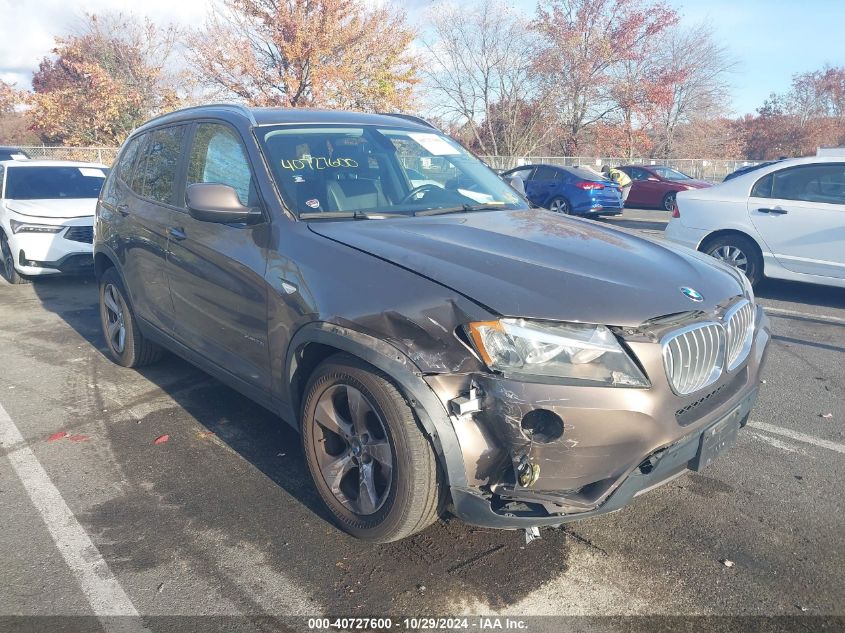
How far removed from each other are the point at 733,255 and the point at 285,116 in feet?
19.5

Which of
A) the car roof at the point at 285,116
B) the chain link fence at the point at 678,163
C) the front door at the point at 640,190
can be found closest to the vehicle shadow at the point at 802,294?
the car roof at the point at 285,116

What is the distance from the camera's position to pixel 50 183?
9.23 metres

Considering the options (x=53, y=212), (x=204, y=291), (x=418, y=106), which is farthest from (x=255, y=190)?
(x=418, y=106)

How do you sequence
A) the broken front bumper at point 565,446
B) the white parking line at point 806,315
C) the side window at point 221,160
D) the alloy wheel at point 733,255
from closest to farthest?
the broken front bumper at point 565,446
the side window at point 221,160
the white parking line at point 806,315
the alloy wheel at point 733,255

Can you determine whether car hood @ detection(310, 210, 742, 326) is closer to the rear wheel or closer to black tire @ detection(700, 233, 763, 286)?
black tire @ detection(700, 233, 763, 286)

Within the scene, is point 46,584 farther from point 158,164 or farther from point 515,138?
point 515,138

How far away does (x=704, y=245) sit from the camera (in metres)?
7.98

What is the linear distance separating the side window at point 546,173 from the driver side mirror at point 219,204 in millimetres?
14375

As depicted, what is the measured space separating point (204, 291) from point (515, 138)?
3287 cm

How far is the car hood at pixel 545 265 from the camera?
2422mm

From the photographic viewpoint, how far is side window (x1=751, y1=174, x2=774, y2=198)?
7594mm

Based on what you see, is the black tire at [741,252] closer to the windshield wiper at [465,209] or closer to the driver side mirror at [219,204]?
the windshield wiper at [465,209]

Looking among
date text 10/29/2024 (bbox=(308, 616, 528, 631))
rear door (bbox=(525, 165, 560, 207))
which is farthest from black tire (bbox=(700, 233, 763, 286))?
rear door (bbox=(525, 165, 560, 207))

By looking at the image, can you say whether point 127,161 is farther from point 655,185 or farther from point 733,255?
point 655,185
